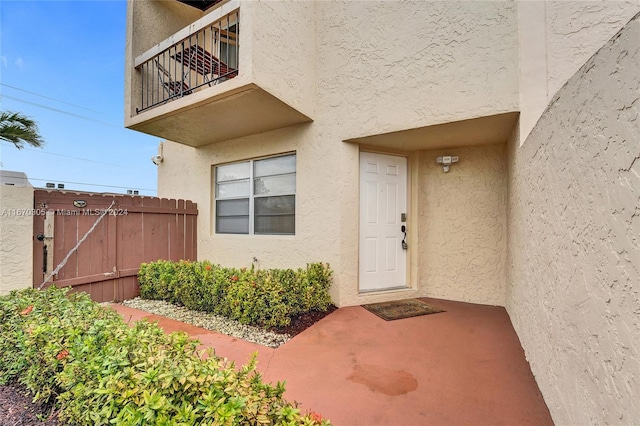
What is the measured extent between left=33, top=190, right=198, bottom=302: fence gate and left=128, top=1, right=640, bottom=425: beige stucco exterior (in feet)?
2.85

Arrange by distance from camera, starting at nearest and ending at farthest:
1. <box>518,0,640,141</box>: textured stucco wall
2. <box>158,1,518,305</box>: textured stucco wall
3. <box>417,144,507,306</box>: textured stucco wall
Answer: <box>518,0,640,141</box>: textured stucco wall → <box>158,1,518,305</box>: textured stucco wall → <box>417,144,507,306</box>: textured stucco wall

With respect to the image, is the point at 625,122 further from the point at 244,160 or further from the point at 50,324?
the point at 244,160

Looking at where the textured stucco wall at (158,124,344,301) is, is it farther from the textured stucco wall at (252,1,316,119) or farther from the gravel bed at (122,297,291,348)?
the gravel bed at (122,297,291,348)

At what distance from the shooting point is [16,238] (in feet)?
12.1

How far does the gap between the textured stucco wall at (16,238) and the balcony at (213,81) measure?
213 cm

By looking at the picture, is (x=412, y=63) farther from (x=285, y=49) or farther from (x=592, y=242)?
(x=592, y=242)

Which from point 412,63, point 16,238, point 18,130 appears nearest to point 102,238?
point 16,238

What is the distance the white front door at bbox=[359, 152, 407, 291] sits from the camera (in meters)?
4.82

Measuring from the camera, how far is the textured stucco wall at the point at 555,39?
2865 mm

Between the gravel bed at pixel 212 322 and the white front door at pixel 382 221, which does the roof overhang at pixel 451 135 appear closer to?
the white front door at pixel 382 221

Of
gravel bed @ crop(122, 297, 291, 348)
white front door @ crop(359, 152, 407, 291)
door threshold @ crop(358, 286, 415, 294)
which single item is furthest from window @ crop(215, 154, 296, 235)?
gravel bed @ crop(122, 297, 291, 348)

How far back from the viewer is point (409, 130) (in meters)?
4.08

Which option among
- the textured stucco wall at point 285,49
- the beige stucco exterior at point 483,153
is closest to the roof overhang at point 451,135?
the beige stucco exterior at point 483,153

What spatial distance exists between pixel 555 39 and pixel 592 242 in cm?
310
